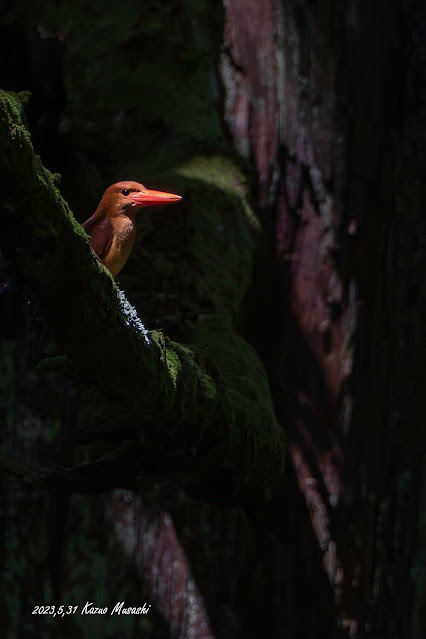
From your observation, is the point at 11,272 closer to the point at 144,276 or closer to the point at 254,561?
the point at 144,276

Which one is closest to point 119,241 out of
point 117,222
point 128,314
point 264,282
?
point 117,222

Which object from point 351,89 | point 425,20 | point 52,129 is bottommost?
point 52,129

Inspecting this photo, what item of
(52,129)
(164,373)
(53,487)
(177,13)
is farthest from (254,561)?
(177,13)

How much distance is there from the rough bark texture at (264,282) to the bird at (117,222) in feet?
0.87

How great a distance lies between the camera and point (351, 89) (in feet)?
9.09

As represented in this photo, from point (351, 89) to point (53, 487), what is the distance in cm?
166

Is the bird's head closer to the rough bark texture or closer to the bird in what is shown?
the bird

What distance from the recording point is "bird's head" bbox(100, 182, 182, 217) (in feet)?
6.18

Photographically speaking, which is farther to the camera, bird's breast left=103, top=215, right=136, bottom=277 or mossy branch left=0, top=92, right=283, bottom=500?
bird's breast left=103, top=215, right=136, bottom=277

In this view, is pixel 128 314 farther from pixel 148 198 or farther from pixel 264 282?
pixel 264 282

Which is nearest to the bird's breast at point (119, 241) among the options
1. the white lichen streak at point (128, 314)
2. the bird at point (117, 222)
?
the bird at point (117, 222)

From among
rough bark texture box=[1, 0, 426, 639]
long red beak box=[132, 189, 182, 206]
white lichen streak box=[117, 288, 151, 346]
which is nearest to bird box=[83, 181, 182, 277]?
long red beak box=[132, 189, 182, 206]

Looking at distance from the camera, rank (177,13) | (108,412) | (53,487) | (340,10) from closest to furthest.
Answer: (108,412), (53,487), (177,13), (340,10)

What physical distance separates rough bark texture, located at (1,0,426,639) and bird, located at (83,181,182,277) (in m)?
0.27
